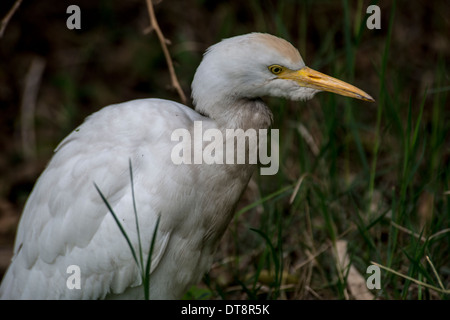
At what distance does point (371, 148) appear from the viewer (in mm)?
4289

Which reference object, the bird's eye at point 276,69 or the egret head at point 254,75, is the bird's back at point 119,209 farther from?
the bird's eye at point 276,69

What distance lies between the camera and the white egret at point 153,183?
2.41m

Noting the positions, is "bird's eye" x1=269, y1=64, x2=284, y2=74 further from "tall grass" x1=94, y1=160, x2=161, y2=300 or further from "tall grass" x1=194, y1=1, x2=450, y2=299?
"tall grass" x1=94, y1=160, x2=161, y2=300

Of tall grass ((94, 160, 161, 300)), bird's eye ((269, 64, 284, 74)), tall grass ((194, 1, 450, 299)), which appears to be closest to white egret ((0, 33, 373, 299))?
bird's eye ((269, 64, 284, 74))

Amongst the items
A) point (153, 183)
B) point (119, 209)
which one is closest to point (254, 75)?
point (153, 183)

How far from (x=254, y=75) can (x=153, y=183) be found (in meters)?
0.59

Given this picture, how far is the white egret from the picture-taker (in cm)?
241

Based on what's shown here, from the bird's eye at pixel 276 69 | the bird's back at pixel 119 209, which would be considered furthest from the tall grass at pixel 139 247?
the bird's eye at pixel 276 69

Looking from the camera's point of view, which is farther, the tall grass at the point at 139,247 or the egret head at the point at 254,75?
the egret head at the point at 254,75

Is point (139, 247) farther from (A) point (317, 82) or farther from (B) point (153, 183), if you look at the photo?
(A) point (317, 82)

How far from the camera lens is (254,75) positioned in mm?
2375
